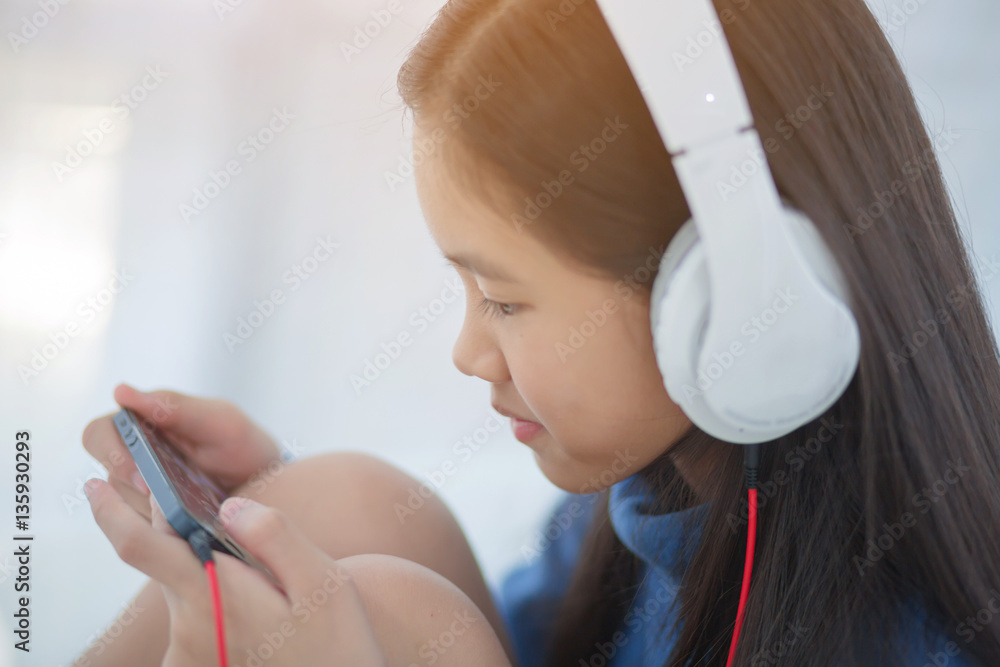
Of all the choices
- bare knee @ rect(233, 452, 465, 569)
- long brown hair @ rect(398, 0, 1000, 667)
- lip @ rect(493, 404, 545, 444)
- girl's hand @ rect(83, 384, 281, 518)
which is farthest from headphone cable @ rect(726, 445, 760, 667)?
girl's hand @ rect(83, 384, 281, 518)

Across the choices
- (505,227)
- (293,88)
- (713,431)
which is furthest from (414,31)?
(713,431)

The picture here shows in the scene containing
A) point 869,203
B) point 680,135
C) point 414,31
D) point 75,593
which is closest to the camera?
point 680,135

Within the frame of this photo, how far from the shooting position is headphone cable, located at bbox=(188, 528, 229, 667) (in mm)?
382

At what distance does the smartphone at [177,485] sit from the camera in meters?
0.42

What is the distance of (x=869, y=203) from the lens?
46cm

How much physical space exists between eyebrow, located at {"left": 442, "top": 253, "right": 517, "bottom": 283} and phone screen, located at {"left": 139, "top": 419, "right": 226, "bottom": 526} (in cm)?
22

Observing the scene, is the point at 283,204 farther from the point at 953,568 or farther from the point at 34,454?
the point at 953,568

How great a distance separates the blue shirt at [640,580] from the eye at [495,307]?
0.69 ft

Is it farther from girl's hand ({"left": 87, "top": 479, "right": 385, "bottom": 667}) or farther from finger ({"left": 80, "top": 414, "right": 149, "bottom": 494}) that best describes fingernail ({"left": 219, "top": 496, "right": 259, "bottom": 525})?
finger ({"left": 80, "top": 414, "right": 149, "bottom": 494})

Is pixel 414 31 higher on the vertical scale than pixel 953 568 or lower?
higher

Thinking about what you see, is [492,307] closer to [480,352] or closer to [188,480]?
[480,352]

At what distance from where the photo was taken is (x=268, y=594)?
0.40 metres

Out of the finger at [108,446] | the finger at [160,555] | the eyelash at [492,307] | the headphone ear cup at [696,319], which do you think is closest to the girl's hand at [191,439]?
the finger at [108,446]

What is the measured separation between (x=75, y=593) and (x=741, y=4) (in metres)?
0.77
